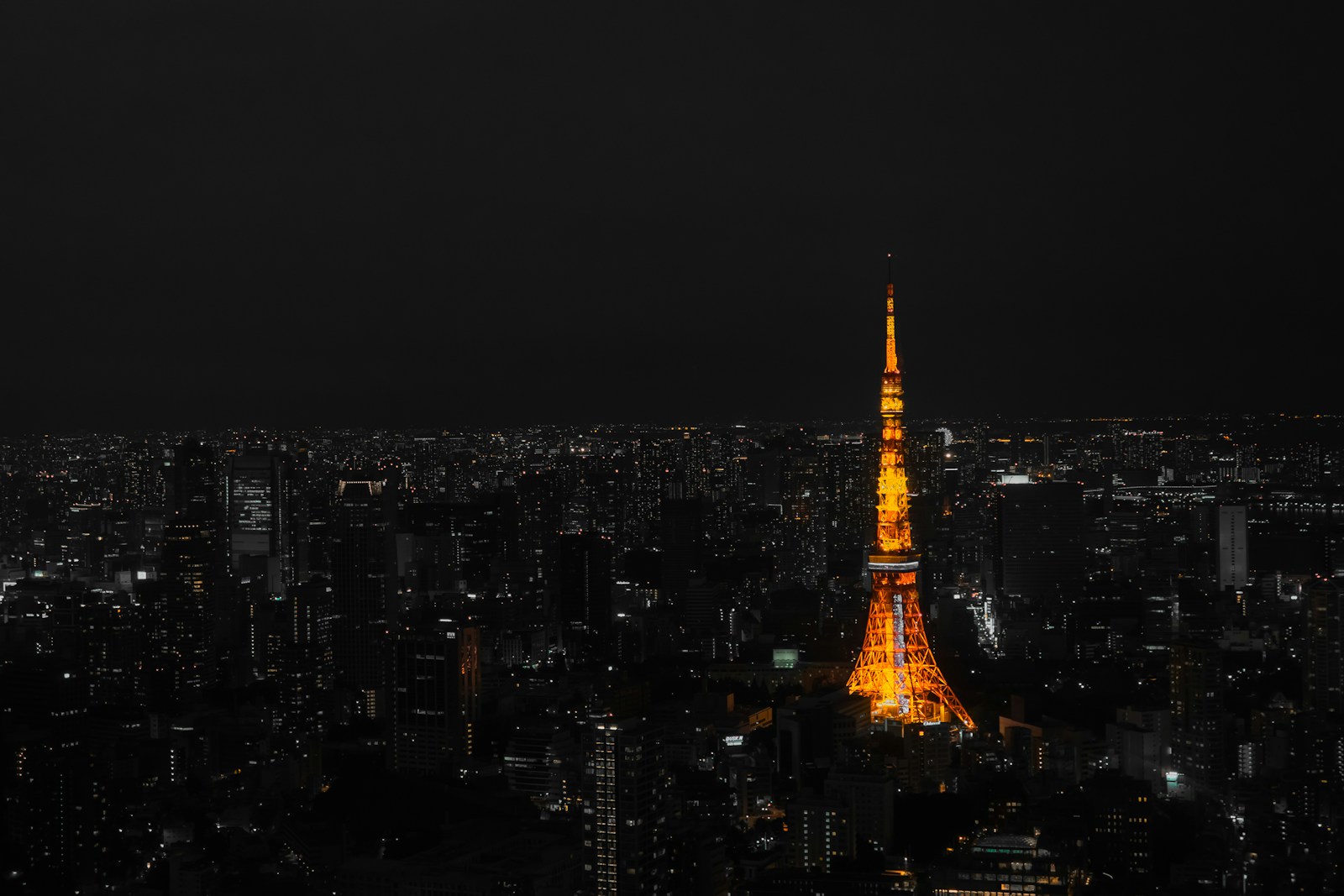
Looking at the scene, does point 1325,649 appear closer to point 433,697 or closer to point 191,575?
point 433,697

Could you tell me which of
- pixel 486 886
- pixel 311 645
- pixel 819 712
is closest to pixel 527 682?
pixel 311 645

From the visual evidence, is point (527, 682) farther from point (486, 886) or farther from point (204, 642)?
point (486, 886)

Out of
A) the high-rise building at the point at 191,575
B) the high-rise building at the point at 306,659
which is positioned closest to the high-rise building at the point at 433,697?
the high-rise building at the point at 306,659

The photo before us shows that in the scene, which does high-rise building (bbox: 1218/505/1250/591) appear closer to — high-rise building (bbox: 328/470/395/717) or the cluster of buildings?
the cluster of buildings

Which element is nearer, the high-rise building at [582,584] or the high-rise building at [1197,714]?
the high-rise building at [1197,714]

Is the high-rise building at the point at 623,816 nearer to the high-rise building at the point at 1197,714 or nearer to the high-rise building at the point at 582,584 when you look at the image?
the high-rise building at the point at 1197,714

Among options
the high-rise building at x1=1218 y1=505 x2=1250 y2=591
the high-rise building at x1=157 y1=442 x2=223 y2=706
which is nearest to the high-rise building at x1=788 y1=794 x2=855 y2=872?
the high-rise building at x1=1218 y1=505 x2=1250 y2=591
